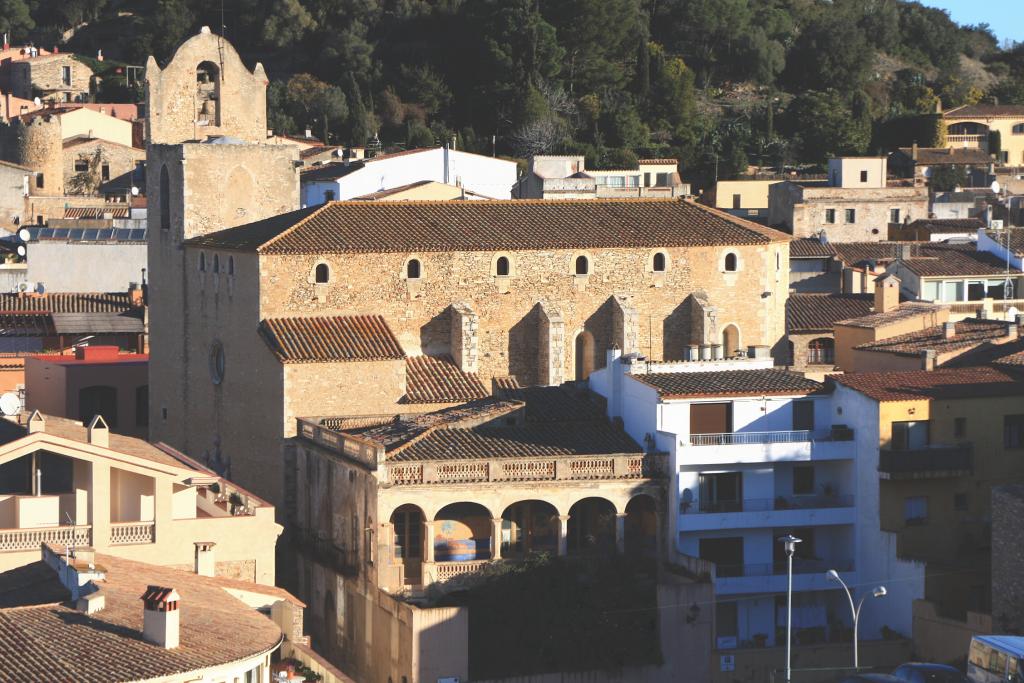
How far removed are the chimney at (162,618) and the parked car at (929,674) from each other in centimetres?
1153

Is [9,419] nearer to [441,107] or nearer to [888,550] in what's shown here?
[888,550]

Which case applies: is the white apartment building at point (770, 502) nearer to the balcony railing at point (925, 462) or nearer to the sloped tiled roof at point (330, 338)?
the balcony railing at point (925, 462)

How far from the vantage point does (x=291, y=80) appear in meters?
112

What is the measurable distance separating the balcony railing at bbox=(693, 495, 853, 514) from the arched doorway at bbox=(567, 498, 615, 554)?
5.22ft

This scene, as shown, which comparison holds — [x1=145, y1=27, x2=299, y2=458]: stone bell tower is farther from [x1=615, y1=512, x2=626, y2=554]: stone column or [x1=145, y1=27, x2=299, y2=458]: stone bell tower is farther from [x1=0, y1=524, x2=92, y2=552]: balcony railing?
[x1=0, y1=524, x2=92, y2=552]: balcony railing

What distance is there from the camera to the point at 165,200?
187 feet

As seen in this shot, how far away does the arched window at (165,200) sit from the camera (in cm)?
5688

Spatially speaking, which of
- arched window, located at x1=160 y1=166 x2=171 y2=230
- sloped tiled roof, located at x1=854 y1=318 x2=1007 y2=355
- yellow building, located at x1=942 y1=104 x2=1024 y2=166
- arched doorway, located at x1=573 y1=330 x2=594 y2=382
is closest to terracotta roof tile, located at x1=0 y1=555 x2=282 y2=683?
arched doorway, located at x1=573 y1=330 x2=594 y2=382

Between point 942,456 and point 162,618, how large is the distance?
61.7ft

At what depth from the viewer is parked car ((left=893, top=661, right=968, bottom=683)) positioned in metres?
36.4

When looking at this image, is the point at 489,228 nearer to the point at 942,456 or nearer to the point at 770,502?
the point at 770,502

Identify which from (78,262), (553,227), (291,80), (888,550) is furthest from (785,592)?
(291,80)

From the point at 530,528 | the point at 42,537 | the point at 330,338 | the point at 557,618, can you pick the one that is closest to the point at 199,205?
the point at 330,338

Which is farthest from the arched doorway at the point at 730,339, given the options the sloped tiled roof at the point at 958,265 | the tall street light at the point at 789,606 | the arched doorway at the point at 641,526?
the sloped tiled roof at the point at 958,265
